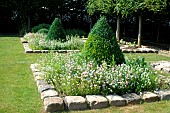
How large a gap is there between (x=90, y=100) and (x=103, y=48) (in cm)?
171

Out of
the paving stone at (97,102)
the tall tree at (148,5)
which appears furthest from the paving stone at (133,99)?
the tall tree at (148,5)

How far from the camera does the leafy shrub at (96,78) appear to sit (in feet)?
16.8

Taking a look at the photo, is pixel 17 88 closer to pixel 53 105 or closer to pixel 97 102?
pixel 53 105

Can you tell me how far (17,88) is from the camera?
578 cm

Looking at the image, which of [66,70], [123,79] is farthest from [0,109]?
[123,79]

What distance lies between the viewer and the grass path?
4.70 metres

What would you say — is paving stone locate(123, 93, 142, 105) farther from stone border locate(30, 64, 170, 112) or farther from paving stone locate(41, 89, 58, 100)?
paving stone locate(41, 89, 58, 100)

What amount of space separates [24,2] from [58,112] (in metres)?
17.0

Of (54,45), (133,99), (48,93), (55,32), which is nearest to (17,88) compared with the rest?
(48,93)

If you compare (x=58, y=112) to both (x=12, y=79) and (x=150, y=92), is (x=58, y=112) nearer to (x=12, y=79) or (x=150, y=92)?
(x=150, y=92)

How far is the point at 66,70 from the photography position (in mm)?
5672

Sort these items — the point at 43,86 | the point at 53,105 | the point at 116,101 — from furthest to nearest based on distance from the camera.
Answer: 1. the point at 43,86
2. the point at 116,101
3. the point at 53,105

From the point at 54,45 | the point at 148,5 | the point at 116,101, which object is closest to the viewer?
the point at 116,101

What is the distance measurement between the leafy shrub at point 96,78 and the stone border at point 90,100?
175mm
